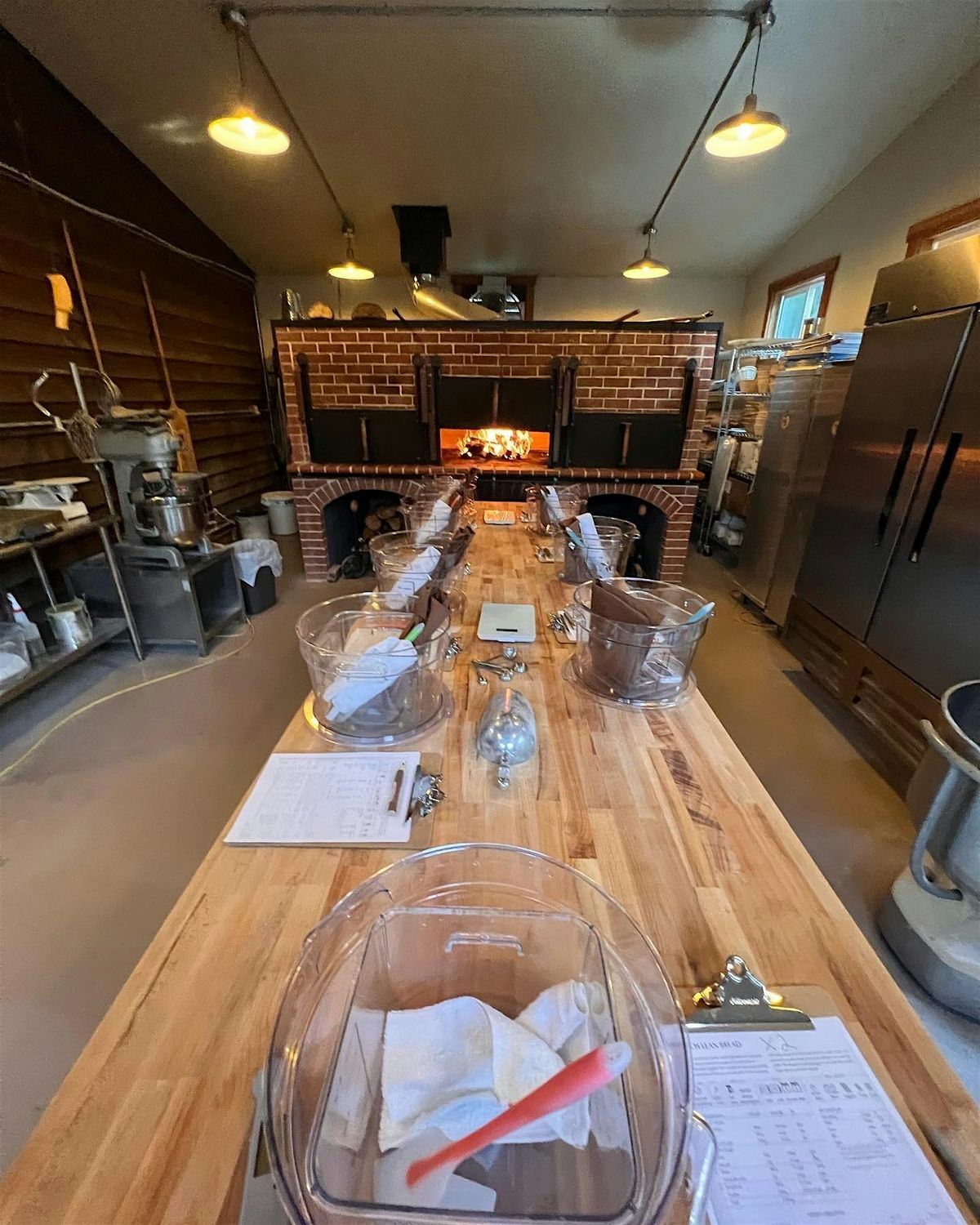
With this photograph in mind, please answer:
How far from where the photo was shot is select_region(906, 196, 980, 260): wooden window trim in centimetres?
266

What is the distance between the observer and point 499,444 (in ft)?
13.8

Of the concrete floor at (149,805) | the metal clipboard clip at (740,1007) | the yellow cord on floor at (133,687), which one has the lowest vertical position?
the concrete floor at (149,805)

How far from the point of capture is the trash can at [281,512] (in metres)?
4.95

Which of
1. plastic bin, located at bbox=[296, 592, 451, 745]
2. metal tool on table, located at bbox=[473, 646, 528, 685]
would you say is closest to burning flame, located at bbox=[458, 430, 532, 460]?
metal tool on table, located at bbox=[473, 646, 528, 685]

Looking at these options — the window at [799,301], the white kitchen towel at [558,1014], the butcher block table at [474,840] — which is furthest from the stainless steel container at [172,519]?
the window at [799,301]

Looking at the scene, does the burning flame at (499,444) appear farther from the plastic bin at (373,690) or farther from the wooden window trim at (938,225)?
the plastic bin at (373,690)

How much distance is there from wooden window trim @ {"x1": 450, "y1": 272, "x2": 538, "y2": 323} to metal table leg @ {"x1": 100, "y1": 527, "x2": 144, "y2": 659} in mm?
4601

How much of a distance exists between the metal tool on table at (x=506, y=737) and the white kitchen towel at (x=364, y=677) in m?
0.18

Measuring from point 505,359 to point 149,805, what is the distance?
3288 millimetres

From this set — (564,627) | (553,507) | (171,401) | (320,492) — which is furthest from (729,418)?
(171,401)

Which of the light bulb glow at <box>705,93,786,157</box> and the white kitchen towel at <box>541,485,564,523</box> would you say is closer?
the white kitchen towel at <box>541,485,564,523</box>

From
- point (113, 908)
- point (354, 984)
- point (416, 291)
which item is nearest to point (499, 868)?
point (354, 984)

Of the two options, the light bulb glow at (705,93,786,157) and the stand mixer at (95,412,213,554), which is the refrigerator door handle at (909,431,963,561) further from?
the stand mixer at (95,412,213,554)

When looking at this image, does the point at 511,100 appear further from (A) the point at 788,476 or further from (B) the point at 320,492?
(A) the point at 788,476
